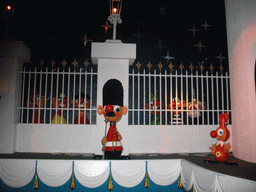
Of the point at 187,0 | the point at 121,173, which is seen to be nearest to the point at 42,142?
the point at 121,173

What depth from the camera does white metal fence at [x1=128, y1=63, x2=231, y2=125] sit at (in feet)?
14.6

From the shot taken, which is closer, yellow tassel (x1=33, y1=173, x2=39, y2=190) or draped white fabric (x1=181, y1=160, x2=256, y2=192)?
draped white fabric (x1=181, y1=160, x2=256, y2=192)

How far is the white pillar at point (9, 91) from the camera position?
413cm

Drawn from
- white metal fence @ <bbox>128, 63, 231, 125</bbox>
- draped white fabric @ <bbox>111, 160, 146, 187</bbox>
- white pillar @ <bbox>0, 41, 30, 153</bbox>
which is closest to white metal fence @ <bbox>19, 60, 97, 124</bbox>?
white pillar @ <bbox>0, 41, 30, 153</bbox>

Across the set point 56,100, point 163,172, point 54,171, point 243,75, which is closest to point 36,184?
point 54,171

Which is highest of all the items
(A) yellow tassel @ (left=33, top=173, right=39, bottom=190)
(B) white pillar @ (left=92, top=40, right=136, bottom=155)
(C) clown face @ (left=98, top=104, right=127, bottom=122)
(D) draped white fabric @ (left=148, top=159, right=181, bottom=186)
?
(B) white pillar @ (left=92, top=40, right=136, bottom=155)

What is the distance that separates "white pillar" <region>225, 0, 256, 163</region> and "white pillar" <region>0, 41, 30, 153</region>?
396 centimetres

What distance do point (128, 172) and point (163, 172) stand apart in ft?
1.72

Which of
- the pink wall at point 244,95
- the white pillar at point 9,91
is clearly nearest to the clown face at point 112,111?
the white pillar at point 9,91

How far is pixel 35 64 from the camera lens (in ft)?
18.6

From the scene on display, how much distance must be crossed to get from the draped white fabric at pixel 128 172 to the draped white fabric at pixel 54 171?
66 cm

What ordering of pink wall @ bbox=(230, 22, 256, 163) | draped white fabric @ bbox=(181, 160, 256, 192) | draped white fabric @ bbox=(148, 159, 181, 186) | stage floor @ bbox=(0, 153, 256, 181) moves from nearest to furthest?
1. draped white fabric @ bbox=(181, 160, 256, 192)
2. stage floor @ bbox=(0, 153, 256, 181)
3. draped white fabric @ bbox=(148, 159, 181, 186)
4. pink wall @ bbox=(230, 22, 256, 163)

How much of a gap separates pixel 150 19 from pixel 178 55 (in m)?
1.29

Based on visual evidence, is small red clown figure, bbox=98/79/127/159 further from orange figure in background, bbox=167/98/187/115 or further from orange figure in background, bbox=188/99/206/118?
orange figure in background, bbox=188/99/206/118
